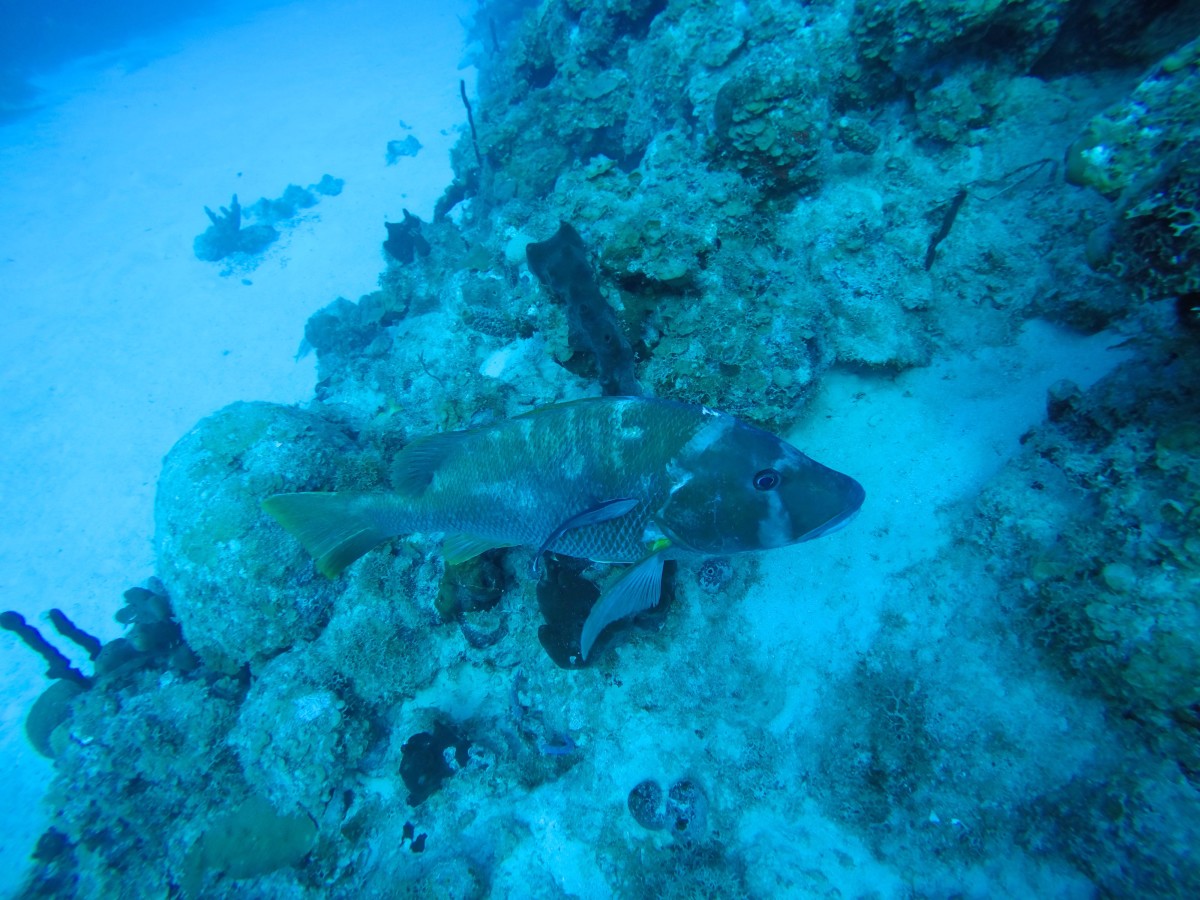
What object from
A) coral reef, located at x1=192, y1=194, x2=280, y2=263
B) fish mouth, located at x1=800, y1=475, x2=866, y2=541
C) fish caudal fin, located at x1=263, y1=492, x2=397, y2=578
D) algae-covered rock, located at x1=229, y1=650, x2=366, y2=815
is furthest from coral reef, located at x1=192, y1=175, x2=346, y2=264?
fish mouth, located at x1=800, y1=475, x2=866, y2=541

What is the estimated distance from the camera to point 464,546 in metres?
3.23

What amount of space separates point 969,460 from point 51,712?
1201 centimetres

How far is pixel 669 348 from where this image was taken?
383cm

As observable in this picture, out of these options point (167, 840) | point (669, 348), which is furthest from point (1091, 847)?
point (167, 840)

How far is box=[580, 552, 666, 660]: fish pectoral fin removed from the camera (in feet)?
8.09

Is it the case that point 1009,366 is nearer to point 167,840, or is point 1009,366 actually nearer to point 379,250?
point 167,840

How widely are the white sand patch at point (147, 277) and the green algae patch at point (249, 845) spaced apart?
4.22 m

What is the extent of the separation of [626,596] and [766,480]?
37.9 inches

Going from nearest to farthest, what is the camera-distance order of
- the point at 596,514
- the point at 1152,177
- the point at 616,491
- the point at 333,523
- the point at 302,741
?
the point at 1152,177, the point at 596,514, the point at 616,491, the point at 333,523, the point at 302,741

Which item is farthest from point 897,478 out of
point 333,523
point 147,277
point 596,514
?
point 147,277

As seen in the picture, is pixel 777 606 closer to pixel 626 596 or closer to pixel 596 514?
pixel 626 596

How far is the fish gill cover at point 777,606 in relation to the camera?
264 centimetres

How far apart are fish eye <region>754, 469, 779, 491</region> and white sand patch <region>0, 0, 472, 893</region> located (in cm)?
1059

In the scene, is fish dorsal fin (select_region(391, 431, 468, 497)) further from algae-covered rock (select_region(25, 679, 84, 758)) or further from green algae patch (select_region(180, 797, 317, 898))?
algae-covered rock (select_region(25, 679, 84, 758))
